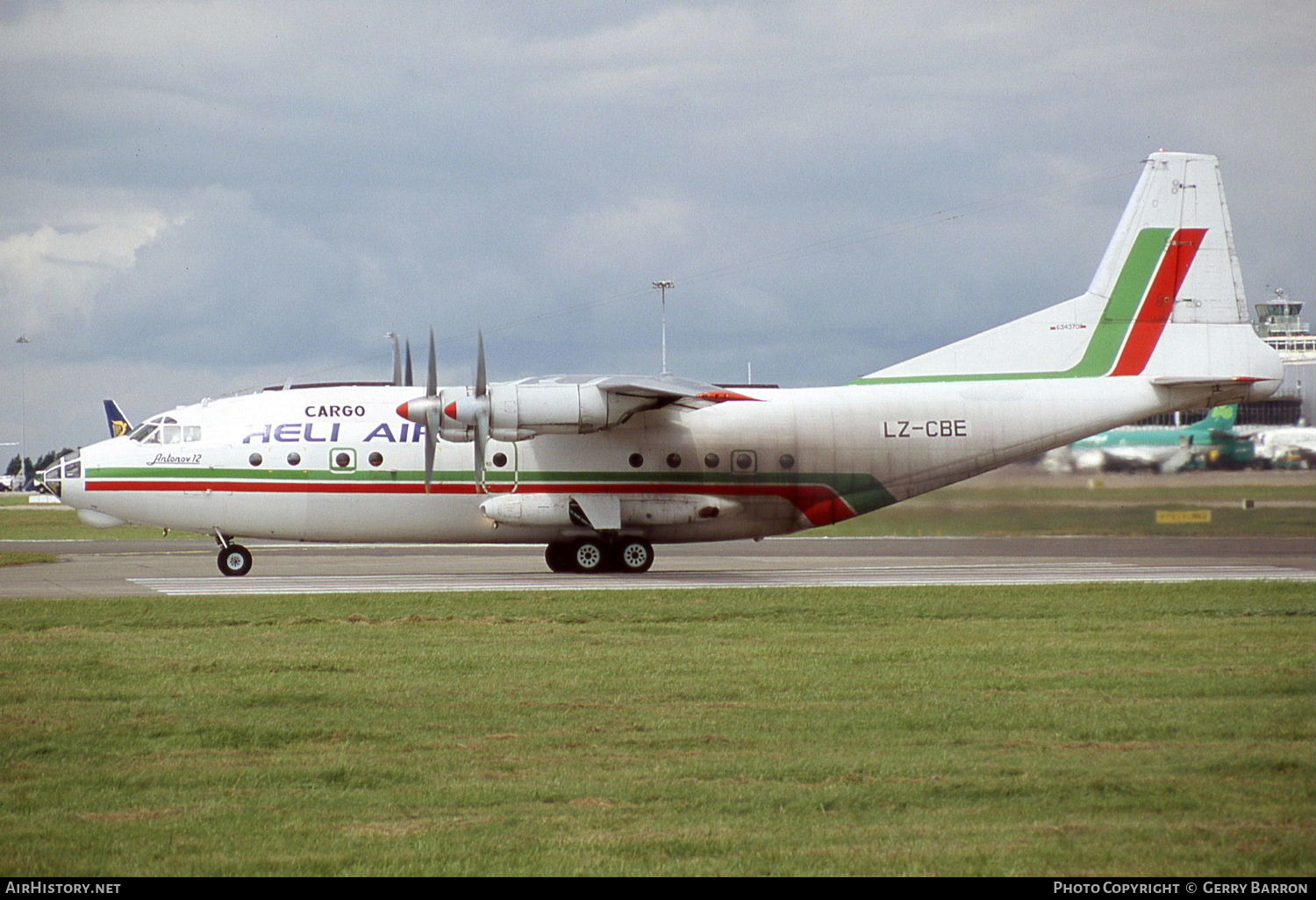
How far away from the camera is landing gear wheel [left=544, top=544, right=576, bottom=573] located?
31.5 metres

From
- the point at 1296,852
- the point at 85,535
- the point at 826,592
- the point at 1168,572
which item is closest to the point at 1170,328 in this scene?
the point at 1168,572

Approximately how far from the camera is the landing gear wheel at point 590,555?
30.8m

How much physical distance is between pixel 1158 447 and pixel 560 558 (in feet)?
46.1

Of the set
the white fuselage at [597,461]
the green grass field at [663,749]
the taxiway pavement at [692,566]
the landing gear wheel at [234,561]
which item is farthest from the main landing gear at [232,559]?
the green grass field at [663,749]

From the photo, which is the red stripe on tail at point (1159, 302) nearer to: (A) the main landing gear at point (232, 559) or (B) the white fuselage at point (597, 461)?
(B) the white fuselage at point (597, 461)

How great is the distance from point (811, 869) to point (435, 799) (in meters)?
2.95

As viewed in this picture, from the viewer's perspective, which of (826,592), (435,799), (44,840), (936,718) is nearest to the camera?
(44,840)

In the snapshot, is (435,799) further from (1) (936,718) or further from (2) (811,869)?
(1) (936,718)

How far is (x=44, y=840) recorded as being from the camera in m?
8.09

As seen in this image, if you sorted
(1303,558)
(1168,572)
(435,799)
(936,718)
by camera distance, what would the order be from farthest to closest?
(1303,558)
(1168,572)
(936,718)
(435,799)

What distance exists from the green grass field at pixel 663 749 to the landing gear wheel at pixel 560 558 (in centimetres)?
1212

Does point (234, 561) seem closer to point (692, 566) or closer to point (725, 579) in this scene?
point (692, 566)

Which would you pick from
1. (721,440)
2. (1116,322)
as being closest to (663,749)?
(721,440)

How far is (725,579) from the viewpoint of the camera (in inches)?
1130
